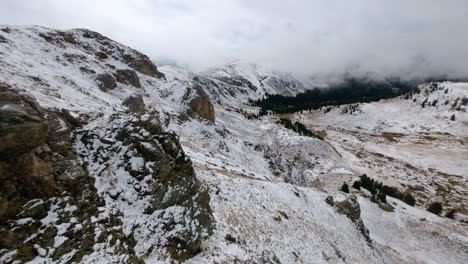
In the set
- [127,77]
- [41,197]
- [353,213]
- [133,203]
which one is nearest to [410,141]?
[353,213]

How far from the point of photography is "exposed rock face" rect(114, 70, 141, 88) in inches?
2159

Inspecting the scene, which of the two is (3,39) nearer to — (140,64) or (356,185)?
(140,64)

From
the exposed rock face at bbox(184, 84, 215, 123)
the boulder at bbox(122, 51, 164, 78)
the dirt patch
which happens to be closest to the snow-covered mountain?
the exposed rock face at bbox(184, 84, 215, 123)

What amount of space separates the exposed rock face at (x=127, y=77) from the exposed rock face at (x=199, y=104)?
9.57m

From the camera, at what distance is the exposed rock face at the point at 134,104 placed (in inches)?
1721

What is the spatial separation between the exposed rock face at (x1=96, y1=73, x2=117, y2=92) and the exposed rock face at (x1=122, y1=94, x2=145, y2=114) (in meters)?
4.95

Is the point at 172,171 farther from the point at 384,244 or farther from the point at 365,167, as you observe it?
the point at 365,167

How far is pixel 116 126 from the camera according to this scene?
18344 millimetres

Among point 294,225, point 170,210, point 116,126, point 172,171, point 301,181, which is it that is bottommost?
point 301,181

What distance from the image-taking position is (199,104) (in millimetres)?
62000

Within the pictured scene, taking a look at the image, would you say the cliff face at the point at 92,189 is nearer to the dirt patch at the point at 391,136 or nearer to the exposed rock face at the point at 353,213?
the exposed rock face at the point at 353,213

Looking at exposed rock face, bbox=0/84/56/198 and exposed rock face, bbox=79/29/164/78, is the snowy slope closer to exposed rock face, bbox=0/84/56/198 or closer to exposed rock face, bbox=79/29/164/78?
exposed rock face, bbox=79/29/164/78

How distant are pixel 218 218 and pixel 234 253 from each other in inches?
114

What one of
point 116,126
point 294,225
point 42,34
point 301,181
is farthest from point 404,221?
point 42,34
